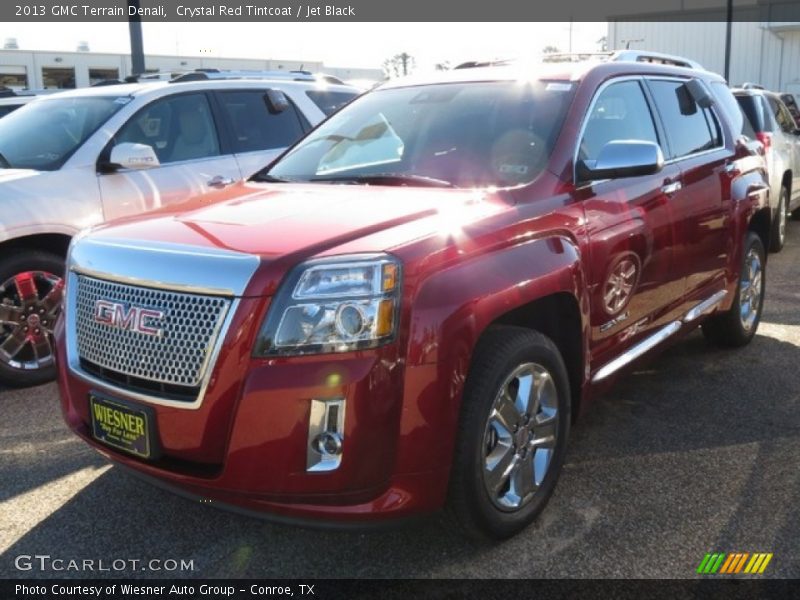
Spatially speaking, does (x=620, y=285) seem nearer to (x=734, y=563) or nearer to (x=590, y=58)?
(x=734, y=563)

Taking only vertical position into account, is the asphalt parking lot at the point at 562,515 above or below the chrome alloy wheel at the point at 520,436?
below

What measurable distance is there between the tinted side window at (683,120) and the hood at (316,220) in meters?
1.73

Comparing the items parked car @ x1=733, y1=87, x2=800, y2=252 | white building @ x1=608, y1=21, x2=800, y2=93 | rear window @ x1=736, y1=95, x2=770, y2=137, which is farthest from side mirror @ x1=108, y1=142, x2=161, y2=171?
white building @ x1=608, y1=21, x2=800, y2=93

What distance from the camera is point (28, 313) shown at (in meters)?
5.01

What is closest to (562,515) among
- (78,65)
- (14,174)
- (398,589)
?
(398,589)

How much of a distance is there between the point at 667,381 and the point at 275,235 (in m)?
3.07

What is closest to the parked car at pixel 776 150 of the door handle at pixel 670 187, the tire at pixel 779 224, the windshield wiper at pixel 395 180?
the tire at pixel 779 224

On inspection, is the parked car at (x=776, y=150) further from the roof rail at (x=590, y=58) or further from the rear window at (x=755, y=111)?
the roof rail at (x=590, y=58)

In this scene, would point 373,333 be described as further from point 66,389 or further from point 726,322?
point 726,322

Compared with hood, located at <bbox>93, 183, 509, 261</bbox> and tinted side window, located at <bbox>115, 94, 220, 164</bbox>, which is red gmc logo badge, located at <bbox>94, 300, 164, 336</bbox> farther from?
tinted side window, located at <bbox>115, 94, 220, 164</bbox>

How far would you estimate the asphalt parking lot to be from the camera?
3020mm

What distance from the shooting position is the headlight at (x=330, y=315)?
2.55 m

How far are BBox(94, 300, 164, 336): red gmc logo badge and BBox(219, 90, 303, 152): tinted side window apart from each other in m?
3.49

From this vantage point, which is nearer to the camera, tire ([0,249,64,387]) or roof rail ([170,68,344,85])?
tire ([0,249,64,387])
